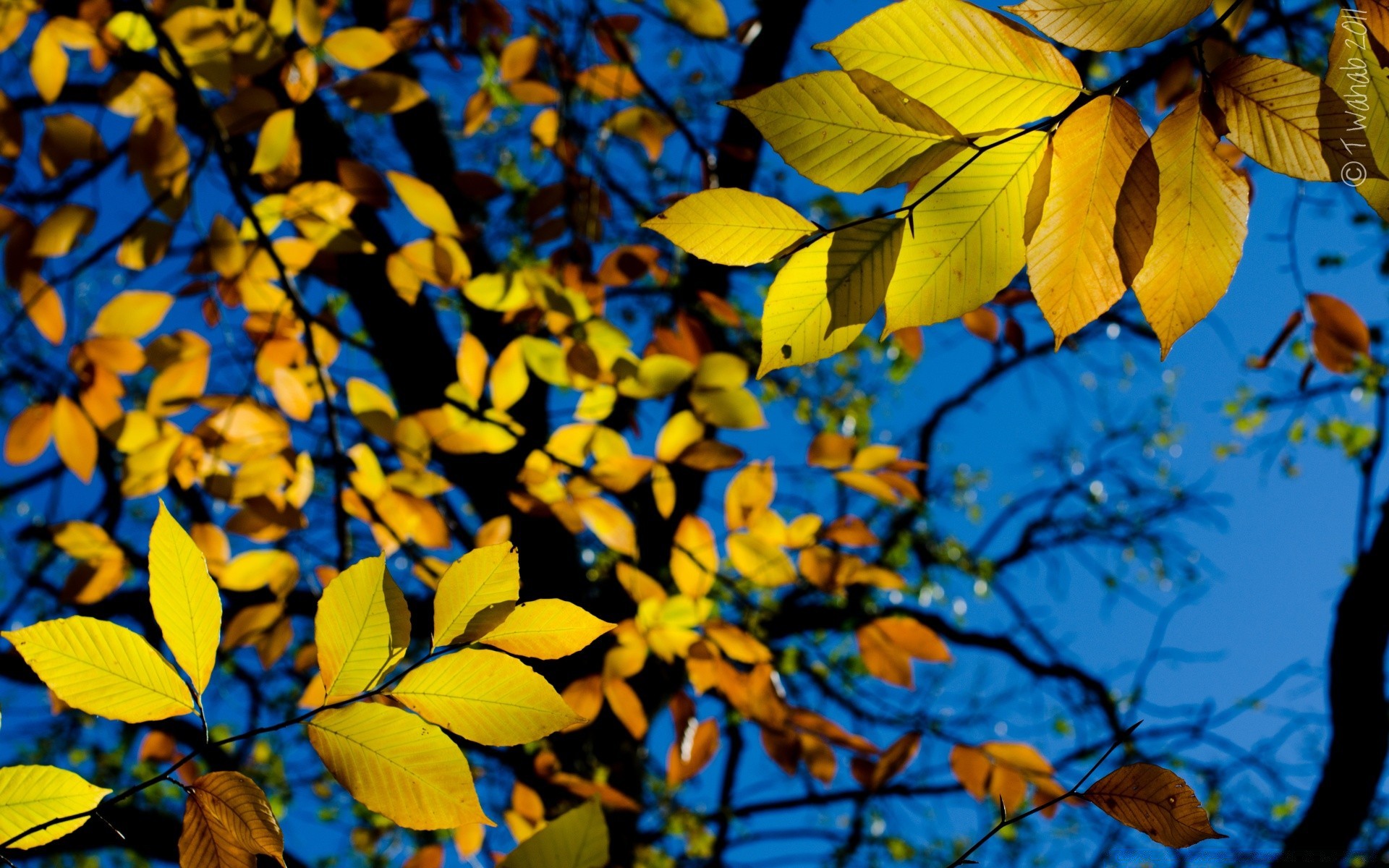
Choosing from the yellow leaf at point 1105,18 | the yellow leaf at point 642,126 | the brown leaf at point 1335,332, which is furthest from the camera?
the yellow leaf at point 642,126

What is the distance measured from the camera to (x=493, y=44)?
2510 mm

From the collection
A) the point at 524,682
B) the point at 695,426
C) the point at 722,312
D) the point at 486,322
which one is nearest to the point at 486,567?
the point at 524,682

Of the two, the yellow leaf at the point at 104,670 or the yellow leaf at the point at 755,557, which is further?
the yellow leaf at the point at 755,557

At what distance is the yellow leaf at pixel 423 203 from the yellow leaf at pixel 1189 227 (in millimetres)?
1251

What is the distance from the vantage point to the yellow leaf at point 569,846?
42 cm

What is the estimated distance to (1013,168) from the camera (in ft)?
1.36

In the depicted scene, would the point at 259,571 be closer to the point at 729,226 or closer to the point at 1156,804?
the point at 729,226

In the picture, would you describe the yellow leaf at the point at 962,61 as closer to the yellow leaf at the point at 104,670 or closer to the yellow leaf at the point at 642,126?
the yellow leaf at the point at 104,670

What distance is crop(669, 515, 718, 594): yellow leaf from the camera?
1440mm

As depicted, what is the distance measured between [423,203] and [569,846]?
1.26 m

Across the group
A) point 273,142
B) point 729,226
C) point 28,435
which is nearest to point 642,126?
point 273,142

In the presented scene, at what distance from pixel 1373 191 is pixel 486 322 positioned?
1.96 meters

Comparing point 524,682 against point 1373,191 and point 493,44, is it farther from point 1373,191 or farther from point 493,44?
point 493,44

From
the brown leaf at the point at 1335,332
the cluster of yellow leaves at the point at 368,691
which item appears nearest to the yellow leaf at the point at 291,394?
the cluster of yellow leaves at the point at 368,691
